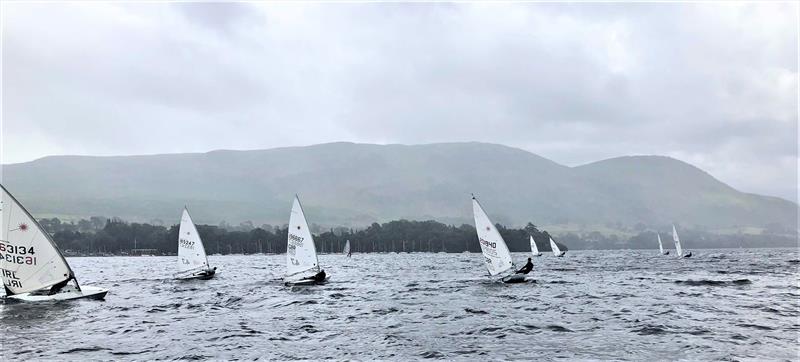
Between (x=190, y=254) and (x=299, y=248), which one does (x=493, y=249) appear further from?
(x=190, y=254)

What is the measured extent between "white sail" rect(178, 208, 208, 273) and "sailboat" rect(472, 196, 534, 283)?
31.0 meters

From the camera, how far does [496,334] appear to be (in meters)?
28.4

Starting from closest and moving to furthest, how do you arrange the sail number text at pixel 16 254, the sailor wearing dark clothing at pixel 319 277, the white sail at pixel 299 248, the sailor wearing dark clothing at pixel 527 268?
the sail number text at pixel 16 254 → the sailor wearing dark clothing at pixel 527 268 → the white sail at pixel 299 248 → the sailor wearing dark clothing at pixel 319 277

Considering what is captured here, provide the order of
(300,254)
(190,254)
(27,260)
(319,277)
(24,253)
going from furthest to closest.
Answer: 1. (190,254)
2. (319,277)
3. (300,254)
4. (27,260)
5. (24,253)

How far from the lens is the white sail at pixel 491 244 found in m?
51.8

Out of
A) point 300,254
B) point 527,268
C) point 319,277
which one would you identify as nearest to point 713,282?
point 527,268

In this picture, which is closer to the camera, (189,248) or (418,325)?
(418,325)

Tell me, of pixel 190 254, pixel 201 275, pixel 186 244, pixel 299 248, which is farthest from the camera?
pixel 201 275

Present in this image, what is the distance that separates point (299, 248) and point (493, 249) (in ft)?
59.5

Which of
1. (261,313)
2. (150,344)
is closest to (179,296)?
(261,313)

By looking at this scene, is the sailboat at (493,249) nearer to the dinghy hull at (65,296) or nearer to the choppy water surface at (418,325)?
the choppy water surface at (418,325)

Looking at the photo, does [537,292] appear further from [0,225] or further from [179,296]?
[0,225]

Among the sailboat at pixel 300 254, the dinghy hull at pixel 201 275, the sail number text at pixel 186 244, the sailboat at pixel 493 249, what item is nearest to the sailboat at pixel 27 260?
the sailboat at pixel 300 254

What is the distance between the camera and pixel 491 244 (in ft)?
172
